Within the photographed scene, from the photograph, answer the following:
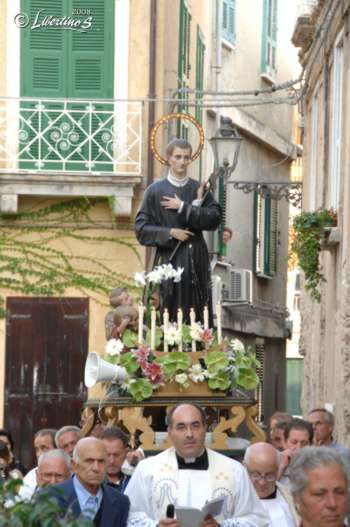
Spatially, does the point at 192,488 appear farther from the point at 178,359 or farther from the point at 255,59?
the point at 255,59

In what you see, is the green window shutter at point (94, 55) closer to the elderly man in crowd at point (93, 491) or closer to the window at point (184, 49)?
the window at point (184, 49)

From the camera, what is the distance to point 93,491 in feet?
35.5

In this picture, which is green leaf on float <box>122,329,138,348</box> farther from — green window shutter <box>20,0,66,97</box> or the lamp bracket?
the lamp bracket

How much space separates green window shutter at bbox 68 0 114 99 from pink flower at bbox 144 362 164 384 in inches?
492

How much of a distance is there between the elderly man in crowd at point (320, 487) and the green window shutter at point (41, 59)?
59.5ft

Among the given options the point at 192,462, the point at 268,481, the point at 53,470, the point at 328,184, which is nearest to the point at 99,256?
the point at 328,184

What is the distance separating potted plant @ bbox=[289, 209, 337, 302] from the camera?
2162 centimetres

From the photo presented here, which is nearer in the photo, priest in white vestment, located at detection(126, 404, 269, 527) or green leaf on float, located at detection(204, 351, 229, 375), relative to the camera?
priest in white vestment, located at detection(126, 404, 269, 527)

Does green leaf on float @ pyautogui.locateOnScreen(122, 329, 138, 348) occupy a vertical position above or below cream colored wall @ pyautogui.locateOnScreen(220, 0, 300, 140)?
below

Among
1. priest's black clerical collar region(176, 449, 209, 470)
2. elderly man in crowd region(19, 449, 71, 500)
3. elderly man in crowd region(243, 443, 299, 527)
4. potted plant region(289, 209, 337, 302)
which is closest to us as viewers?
priest's black clerical collar region(176, 449, 209, 470)

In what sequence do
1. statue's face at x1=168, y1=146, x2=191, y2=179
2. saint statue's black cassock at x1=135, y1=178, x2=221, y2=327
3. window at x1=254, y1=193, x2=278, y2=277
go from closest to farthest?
statue's face at x1=168, y1=146, x2=191, y2=179 < saint statue's black cassock at x1=135, y1=178, x2=221, y2=327 < window at x1=254, y1=193, x2=278, y2=277

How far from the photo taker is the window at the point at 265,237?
3538 cm

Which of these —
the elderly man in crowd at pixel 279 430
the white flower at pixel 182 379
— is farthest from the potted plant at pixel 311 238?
the white flower at pixel 182 379

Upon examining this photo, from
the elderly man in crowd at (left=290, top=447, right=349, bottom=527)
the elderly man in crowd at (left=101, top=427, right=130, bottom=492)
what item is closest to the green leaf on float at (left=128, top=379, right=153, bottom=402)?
the elderly man in crowd at (left=101, top=427, right=130, bottom=492)
